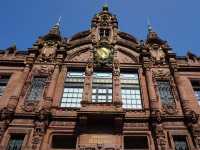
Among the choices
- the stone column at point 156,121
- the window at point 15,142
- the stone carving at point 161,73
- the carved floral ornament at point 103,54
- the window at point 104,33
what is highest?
the window at point 104,33

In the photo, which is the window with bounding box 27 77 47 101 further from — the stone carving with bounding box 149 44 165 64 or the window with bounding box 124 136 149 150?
the stone carving with bounding box 149 44 165 64

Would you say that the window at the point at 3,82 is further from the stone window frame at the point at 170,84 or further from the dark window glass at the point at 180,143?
the dark window glass at the point at 180,143

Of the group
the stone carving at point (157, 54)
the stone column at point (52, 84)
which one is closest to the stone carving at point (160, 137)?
the stone column at point (52, 84)

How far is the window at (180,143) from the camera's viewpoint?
64.1 ft

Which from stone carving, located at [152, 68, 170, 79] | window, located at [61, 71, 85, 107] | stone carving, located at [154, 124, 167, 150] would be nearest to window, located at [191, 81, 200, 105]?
stone carving, located at [152, 68, 170, 79]

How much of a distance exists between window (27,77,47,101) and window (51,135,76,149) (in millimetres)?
3788

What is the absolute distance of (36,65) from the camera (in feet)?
85.3

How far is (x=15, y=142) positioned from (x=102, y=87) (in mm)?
7580

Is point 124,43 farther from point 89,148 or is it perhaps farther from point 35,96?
point 89,148

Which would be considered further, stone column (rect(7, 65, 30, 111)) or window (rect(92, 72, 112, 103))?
window (rect(92, 72, 112, 103))

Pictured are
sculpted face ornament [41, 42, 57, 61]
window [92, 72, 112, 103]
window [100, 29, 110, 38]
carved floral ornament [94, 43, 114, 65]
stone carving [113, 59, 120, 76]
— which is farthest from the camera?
window [100, 29, 110, 38]

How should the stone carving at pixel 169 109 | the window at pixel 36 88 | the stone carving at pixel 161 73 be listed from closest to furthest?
1. the stone carving at pixel 169 109
2. the window at pixel 36 88
3. the stone carving at pixel 161 73

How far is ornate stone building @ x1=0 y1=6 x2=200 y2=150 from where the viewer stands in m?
19.9

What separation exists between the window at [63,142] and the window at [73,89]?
9.78 feet
